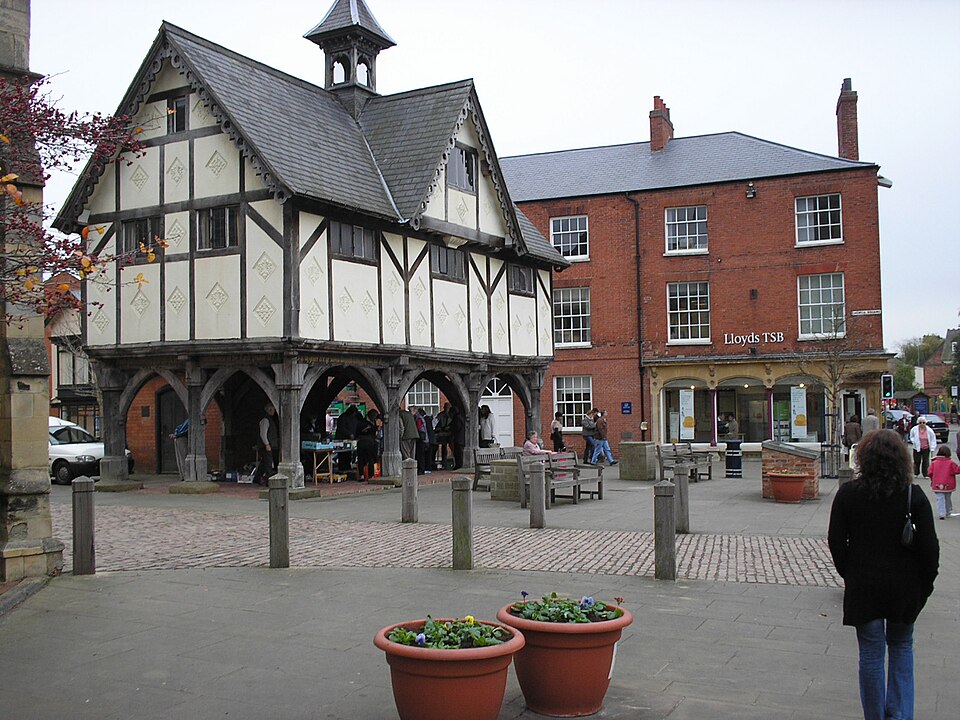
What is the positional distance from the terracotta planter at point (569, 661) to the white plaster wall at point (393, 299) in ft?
53.7

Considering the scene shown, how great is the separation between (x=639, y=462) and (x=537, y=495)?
10.1m

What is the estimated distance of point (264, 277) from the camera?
19547 millimetres

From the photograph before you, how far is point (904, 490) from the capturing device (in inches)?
211

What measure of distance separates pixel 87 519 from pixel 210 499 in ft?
29.5

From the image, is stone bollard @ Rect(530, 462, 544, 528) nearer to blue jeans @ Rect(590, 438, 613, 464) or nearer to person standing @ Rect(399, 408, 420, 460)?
person standing @ Rect(399, 408, 420, 460)

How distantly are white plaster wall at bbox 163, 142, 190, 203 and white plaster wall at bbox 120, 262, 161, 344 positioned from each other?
5.14 feet

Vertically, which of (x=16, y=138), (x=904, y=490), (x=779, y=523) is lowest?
(x=779, y=523)

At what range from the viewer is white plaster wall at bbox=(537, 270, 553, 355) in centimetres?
2897

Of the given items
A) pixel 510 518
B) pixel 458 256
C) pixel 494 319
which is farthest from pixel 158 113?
pixel 510 518

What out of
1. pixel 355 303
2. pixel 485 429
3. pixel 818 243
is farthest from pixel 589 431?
pixel 355 303

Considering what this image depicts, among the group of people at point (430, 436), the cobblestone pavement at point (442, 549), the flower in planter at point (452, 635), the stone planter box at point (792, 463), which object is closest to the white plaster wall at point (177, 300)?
the group of people at point (430, 436)

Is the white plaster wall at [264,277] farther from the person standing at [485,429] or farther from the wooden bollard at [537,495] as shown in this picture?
the person standing at [485,429]

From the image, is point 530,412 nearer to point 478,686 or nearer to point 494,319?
point 494,319

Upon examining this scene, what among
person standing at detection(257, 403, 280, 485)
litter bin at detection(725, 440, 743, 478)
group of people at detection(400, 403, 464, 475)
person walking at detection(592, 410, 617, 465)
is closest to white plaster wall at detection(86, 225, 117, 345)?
person standing at detection(257, 403, 280, 485)
